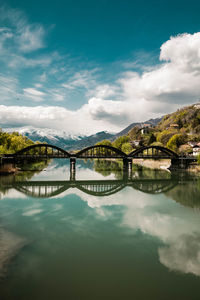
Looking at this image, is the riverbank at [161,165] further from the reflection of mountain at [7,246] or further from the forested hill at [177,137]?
the reflection of mountain at [7,246]

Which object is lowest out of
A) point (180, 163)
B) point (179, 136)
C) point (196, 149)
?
point (180, 163)

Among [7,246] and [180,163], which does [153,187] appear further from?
[180,163]

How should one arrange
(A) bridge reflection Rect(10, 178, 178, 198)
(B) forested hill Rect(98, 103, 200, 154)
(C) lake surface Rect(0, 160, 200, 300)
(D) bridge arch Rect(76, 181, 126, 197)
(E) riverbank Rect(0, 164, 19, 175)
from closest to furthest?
1. (C) lake surface Rect(0, 160, 200, 300)
2. (A) bridge reflection Rect(10, 178, 178, 198)
3. (D) bridge arch Rect(76, 181, 126, 197)
4. (E) riverbank Rect(0, 164, 19, 175)
5. (B) forested hill Rect(98, 103, 200, 154)

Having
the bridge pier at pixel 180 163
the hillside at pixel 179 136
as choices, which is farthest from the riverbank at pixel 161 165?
the hillside at pixel 179 136

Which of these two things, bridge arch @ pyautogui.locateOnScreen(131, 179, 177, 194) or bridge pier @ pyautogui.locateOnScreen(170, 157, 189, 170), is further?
bridge pier @ pyautogui.locateOnScreen(170, 157, 189, 170)

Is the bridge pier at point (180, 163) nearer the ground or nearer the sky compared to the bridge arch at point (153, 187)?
nearer the sky

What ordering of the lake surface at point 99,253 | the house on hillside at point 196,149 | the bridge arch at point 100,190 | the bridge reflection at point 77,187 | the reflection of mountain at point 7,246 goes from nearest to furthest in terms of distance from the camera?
the lake surface at point 99,253
the reflection of mountain at point 7,246
the bridge reflection at point 77,187
the bridge arch at point 100,190
the house on hillside at point 196,149

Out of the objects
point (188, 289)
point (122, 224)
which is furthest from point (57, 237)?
point (188, 289)

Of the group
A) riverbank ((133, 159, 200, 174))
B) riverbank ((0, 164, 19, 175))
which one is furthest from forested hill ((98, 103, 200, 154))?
riverbank ((0, 164, 19, 175))

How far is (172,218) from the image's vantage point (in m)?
19.9

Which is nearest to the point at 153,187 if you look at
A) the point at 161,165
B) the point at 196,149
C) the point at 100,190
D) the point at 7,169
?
the point at 100,190

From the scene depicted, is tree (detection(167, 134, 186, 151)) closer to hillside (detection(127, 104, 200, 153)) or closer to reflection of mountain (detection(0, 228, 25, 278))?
hillside (detection(127, 104, 200, 153))

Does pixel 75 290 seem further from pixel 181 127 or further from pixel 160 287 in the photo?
pixel 181 127

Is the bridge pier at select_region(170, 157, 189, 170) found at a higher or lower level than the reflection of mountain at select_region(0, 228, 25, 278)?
higher
